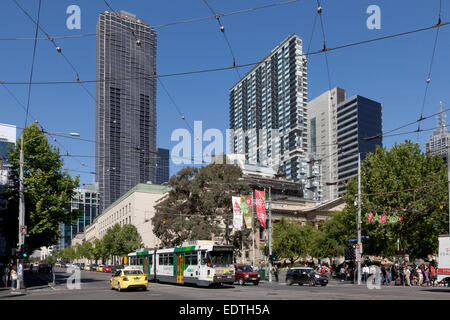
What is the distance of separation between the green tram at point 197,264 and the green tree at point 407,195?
17.4 m

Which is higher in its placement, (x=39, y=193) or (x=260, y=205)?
(x=39, y=193)

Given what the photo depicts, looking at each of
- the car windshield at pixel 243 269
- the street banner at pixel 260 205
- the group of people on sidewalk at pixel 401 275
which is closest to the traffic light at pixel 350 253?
the group of people on sidewalk at pixel 401 275

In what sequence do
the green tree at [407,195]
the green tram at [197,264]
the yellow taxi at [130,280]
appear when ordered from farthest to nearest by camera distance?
the green tree at [407,195] → the green tram at [197,264] → the yellow taxi at [130,280]

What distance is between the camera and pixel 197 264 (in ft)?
114

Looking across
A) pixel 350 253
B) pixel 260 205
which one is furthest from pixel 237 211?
pixel 350 253

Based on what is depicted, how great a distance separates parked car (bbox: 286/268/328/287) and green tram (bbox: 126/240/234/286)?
687cm

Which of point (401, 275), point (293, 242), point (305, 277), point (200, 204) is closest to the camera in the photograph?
point (305, 277)

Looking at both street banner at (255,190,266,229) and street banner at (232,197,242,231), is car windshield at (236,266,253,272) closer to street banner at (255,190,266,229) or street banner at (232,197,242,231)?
street banner at (255,190,266,229)

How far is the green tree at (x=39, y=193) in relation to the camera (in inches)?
1615

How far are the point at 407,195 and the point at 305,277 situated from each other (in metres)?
14.8

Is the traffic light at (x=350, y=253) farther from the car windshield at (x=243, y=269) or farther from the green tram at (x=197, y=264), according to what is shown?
the green tram at (x=197, y=264)

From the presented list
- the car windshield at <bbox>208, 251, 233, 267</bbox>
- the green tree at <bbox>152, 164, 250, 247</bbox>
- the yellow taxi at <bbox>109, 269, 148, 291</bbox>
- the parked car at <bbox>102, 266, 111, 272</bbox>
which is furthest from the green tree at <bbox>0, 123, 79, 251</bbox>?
the parked car at <bbox>102, 266, 111, 272</bbox>

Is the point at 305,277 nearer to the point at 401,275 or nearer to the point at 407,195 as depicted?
the point at 401,275
